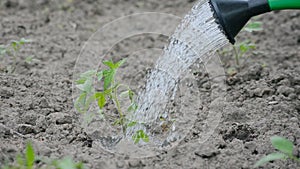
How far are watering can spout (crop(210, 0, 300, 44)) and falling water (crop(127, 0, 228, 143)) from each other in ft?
0.23

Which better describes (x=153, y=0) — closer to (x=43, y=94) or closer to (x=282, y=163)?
(x=43, y=94)

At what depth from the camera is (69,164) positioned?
1.50 m

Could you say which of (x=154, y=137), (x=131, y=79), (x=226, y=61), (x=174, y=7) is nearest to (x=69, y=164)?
(x=154, y=137)

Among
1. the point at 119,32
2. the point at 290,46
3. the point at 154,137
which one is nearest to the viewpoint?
the point at 154,137

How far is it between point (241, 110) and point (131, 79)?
764 millimetres

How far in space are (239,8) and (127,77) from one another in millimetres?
920

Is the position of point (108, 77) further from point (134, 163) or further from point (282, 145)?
point (282, 145)

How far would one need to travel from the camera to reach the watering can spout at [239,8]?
207cm

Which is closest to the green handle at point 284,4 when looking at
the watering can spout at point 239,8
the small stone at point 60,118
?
the watering can spout at point 239,8

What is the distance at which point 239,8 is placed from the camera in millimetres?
2107

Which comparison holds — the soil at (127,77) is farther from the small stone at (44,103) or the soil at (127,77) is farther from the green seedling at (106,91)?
the green seedling at (106,91)

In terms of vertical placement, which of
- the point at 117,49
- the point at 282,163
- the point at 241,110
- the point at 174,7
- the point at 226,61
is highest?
the point at 174,7

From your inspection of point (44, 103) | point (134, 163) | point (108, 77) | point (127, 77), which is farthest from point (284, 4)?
point (44, 103)

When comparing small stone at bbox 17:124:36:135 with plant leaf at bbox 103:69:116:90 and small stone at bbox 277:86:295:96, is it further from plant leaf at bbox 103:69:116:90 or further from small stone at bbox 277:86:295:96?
small stone at bbox 277:86:295:96
